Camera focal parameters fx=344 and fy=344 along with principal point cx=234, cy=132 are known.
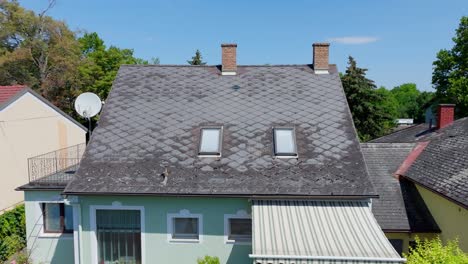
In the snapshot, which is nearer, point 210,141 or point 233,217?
point 233,217

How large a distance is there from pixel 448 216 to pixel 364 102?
3942 cm

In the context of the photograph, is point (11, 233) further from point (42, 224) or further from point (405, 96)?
point (405, 96)

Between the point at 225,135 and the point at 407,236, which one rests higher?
the point at 225,135

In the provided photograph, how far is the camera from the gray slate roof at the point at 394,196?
17.5 meters

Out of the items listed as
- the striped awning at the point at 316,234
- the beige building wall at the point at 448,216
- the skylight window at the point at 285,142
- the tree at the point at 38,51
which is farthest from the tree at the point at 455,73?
the tree at the point at 38,51

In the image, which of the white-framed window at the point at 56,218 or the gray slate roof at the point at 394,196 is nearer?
the white-framed window at the point at 56,218

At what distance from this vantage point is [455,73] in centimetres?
5031

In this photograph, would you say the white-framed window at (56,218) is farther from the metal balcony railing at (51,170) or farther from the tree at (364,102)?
the tree at (364,102)

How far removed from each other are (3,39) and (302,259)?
55.9 metres

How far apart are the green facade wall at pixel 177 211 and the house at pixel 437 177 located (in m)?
8.23

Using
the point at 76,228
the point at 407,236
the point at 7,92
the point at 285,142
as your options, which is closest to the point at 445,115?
the point at 407,236

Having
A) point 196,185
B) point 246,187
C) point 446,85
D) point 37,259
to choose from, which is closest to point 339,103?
point 246,187

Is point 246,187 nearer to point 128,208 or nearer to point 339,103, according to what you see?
point 128,208

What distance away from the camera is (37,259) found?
655 inches
